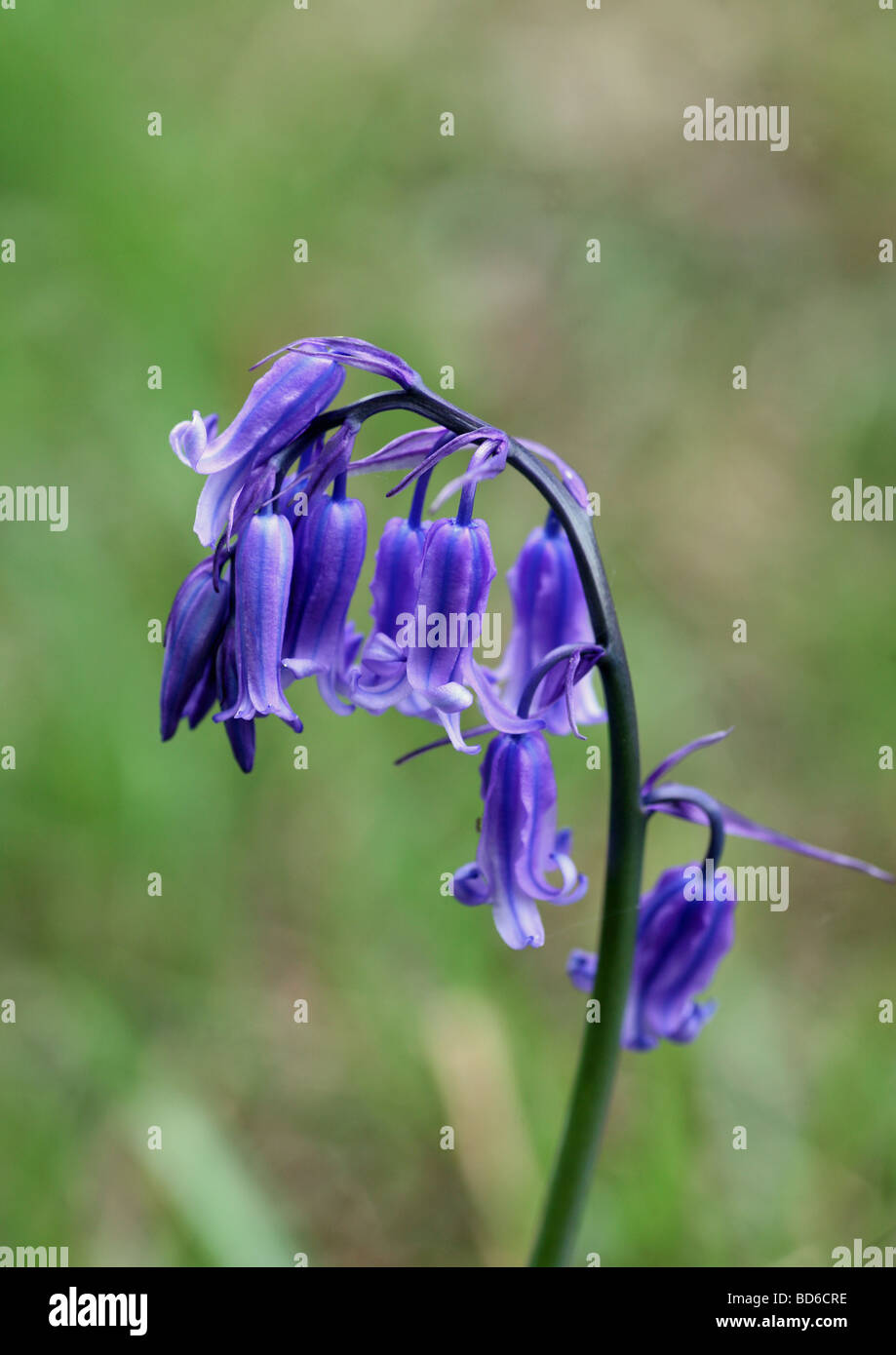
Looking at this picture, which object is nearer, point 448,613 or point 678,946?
point 448,613

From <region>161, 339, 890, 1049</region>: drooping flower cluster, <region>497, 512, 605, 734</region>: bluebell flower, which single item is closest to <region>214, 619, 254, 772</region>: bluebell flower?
<region>161, 339, 890, 1049</region>: drooping flower cluster

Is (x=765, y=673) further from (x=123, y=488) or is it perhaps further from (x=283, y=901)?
(x=123, y=488)

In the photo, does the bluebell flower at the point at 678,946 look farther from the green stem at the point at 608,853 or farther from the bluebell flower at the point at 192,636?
the bluebell flower at the point at 192,636

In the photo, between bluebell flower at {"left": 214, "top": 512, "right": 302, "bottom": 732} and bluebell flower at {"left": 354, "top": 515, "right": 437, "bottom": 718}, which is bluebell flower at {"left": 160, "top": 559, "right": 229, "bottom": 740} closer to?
bluebell flower at {"left": 214, "top": 512, "right": 302, "bottom": 732}

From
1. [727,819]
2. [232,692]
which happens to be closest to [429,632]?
[232,692]

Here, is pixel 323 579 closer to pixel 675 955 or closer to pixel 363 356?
pixel 363 356

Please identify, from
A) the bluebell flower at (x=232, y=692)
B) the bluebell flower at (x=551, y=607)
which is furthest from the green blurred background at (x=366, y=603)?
the bluebell flower at (x=232, y=692)
